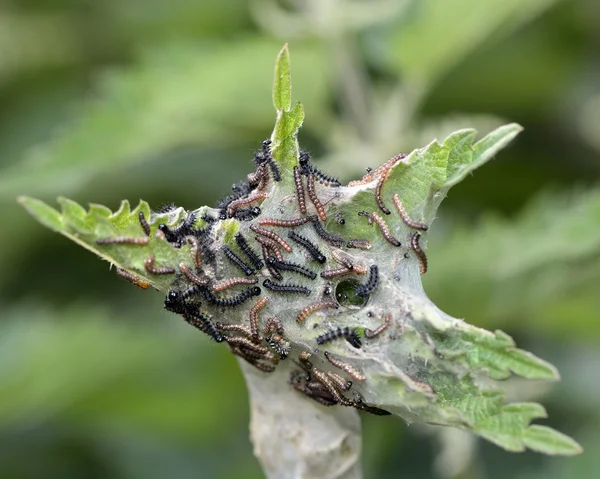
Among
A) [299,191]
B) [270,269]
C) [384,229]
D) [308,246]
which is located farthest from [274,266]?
[384,229]

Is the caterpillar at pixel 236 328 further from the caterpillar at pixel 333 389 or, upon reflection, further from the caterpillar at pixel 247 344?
the caterpillar at pixel 333 389

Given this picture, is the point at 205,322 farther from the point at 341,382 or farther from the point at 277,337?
the point at 341,382

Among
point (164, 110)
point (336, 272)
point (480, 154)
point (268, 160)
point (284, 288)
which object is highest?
point (164, 110)

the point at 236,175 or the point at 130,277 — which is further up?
the point at 236,175

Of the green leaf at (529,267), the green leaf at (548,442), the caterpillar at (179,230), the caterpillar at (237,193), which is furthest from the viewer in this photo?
the green leaf at (529,267)

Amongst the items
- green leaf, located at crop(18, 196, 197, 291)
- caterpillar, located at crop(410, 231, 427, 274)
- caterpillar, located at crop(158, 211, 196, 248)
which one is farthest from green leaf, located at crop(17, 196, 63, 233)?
caterpillar, located at crop(410, 231, 427, 274)

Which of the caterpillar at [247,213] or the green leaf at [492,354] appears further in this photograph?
the caterpillar at [247,213]

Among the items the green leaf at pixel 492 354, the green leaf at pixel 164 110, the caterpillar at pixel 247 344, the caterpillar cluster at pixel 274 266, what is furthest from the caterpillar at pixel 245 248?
the green leaf at pixel 164 110
